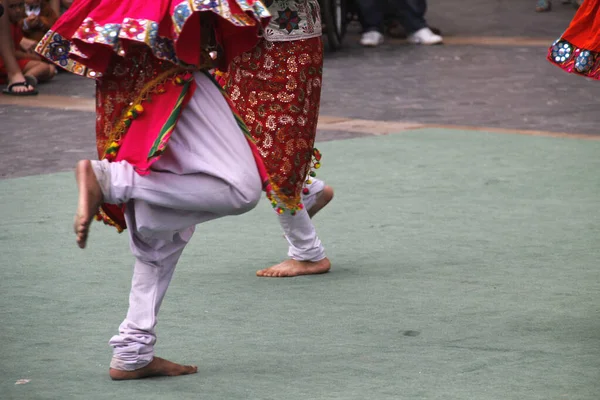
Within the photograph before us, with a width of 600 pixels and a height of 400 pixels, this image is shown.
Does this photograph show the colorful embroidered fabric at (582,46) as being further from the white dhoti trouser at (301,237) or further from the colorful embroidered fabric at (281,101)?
the white dhoti trouser at (301,237)

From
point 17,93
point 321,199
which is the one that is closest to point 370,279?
point 321,199

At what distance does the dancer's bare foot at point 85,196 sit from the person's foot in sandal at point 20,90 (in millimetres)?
7766

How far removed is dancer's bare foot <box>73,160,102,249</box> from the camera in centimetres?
328

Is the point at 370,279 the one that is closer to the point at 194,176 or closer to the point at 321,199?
the point at 321,199

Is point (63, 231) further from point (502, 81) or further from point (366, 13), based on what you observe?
point (366, 13)

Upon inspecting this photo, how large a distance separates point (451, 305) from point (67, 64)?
1722 mm

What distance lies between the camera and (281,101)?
15.4 ft

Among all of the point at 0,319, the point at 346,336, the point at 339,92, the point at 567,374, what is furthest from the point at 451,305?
the point at 339,92

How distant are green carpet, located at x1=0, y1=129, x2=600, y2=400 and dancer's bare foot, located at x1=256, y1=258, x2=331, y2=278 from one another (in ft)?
0.22

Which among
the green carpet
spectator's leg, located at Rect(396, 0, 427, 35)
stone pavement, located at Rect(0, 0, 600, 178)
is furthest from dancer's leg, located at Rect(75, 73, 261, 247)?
spectator's leg, located at Rect(396, 0, 427, 35)

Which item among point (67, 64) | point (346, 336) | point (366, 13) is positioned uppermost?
point (67, 64)

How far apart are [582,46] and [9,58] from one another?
7.64 metres

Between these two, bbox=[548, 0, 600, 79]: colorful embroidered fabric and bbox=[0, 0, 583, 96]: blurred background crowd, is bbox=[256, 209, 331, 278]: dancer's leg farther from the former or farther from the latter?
bbox=[0, 0, 583, 96]: blurred background crowd

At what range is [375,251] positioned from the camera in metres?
5.39
